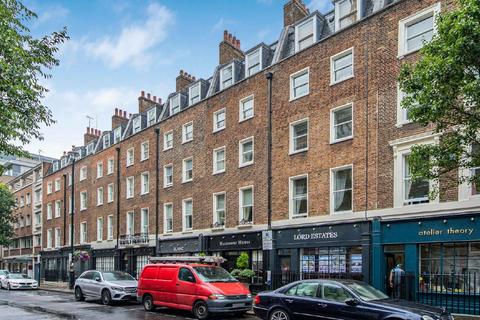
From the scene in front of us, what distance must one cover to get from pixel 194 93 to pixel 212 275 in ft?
55.3

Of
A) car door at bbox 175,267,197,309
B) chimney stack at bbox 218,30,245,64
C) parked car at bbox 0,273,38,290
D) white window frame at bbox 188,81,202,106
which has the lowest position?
parked car at bbox 0,273,38,290

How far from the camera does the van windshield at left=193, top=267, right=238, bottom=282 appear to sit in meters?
17.1

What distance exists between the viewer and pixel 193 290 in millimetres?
16750

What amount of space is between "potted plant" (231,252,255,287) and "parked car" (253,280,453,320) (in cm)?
982

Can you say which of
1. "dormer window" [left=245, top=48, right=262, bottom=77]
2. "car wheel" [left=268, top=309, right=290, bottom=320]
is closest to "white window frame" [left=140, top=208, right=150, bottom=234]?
"dormer window" [left=245, top=48, right=262, bottom=77]

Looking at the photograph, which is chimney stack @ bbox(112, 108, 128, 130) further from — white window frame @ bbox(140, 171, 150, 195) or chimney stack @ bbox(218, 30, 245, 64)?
chimney stack @ bbox(218, 30, 245, 64)

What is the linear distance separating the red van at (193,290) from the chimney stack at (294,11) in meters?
14.4

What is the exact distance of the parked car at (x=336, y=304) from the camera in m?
11.4

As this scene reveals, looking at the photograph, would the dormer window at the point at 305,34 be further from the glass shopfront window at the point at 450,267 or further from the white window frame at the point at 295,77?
the glass shopfront window at the point at 450,267

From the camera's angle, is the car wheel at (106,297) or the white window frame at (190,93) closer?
the car wheel at (106,297)

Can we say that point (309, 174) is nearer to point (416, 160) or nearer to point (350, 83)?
point (350, 83)

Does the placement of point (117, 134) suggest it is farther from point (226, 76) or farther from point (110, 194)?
point (226, 76)

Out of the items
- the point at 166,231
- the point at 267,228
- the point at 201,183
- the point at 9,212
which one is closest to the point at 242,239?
the point at 267,228

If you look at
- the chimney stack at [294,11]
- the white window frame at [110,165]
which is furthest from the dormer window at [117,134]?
the chimney stack at [294,11]
